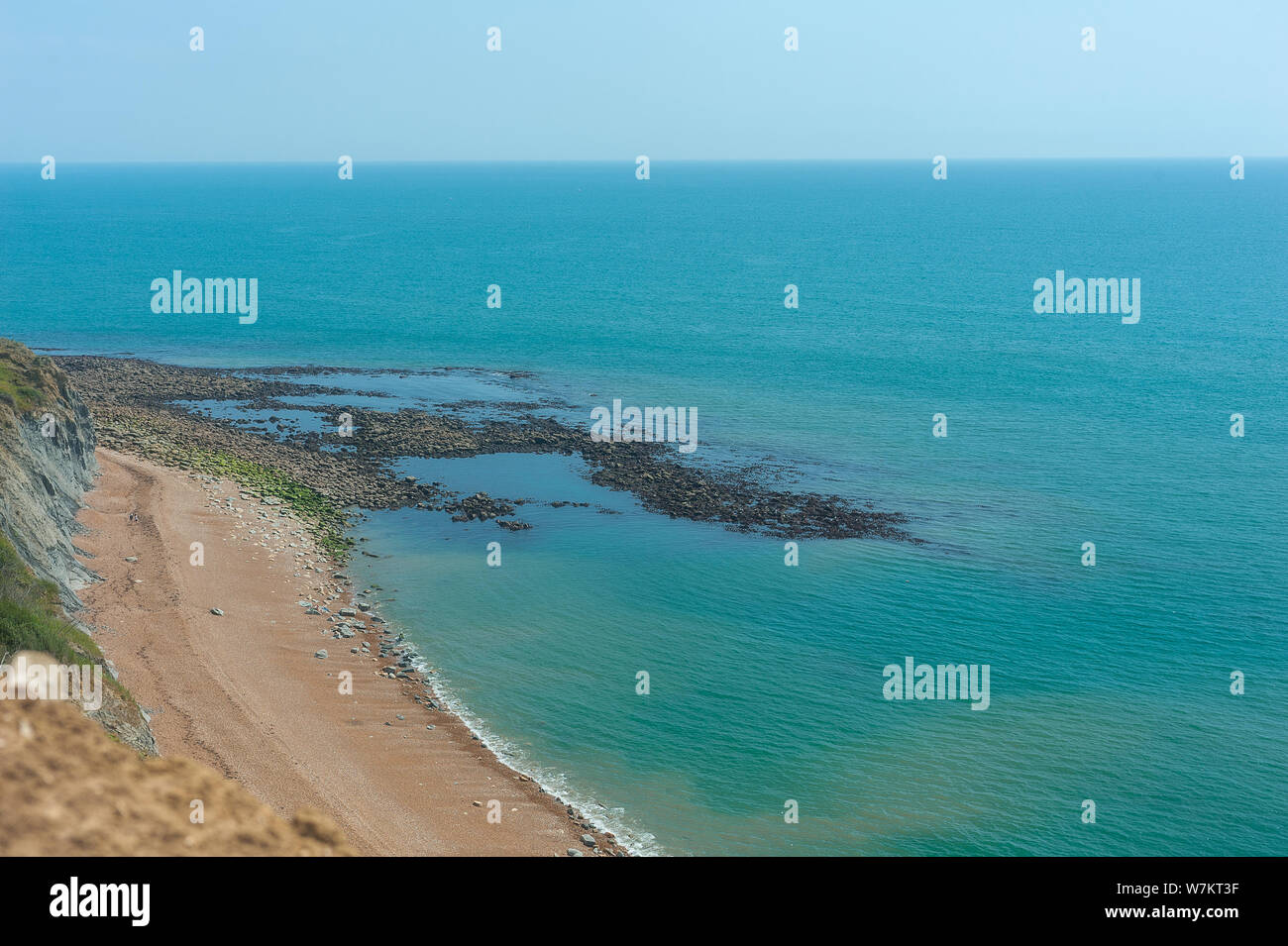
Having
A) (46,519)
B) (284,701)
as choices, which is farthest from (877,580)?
(46,519)

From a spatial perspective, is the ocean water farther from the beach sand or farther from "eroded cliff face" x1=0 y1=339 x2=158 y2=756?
"eroded cliff face" x1=0 y1=339 x2=158 y2=756

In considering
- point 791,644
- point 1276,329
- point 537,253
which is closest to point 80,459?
point 791,644

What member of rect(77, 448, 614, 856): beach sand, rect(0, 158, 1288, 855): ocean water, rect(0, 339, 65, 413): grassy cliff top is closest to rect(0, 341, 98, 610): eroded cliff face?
rect(0, 339, 65, 413): grassy cliff top

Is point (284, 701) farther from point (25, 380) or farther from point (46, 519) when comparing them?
point (25, 380)

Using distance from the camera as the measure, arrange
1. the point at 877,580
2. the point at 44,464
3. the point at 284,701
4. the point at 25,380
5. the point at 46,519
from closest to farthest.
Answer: the point at 284,701
the point at 46,519
the point at 44,464
the point at 877,580
the point at 25,380

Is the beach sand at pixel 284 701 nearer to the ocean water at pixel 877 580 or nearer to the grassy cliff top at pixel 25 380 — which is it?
the ocean water at pixel 877 580
